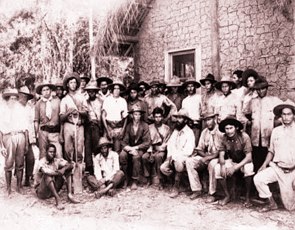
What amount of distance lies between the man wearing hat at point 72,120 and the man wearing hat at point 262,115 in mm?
2757

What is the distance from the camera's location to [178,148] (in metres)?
6.55

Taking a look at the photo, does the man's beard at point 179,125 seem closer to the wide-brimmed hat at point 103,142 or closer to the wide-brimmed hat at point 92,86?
the wide-brimmed hat at point 103,142

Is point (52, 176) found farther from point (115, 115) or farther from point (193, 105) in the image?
point (193, 105)

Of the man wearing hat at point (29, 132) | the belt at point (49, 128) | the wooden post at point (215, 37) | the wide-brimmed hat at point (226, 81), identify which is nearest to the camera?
the wide-brimmed hat at point (226, 81)

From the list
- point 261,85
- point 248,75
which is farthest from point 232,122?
point 248,75

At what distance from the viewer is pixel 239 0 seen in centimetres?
767

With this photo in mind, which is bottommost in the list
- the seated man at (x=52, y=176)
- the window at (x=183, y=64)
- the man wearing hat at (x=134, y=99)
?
the seated man at (x=52, y=176)

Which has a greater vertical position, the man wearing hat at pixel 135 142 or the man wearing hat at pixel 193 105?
the man wearing hat at pixel 193 105

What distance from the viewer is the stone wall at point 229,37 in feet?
22.8

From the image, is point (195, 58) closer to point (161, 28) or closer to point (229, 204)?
point (161, 28)

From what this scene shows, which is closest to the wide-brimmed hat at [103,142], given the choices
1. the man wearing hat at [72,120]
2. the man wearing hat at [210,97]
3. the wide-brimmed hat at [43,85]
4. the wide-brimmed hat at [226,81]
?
the man wearing hat at [72,120]

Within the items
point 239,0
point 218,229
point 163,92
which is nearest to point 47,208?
point 218,229

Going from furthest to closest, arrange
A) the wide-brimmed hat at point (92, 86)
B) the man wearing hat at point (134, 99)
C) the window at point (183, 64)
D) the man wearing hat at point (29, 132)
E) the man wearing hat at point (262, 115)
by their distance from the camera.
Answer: the window at point (183, 64) < the man wearing hat at point (134, 99) < the wide-brimmed hat at point (92, 86) < the man wearing hat at point (29, 132) < the man wearing hat at point (262, 115)

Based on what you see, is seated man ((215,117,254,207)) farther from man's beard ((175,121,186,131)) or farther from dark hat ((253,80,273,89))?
man's beard ((175,121,186,131))
